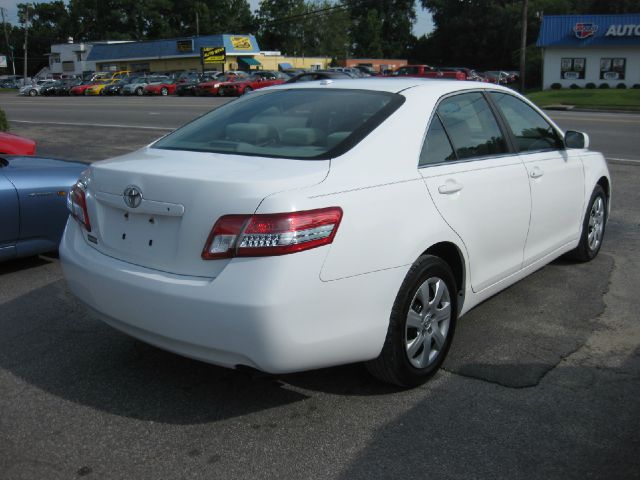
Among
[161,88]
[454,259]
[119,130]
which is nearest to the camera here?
[454,259]

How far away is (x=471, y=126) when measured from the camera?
4.23 m

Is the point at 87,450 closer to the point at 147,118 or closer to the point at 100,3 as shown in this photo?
the point at 147,118

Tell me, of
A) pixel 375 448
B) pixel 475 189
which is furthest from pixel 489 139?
pixel 375 448

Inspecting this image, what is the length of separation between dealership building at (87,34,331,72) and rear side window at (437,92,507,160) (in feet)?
204

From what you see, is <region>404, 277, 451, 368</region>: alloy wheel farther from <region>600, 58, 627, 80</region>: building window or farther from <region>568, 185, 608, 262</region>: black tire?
<region>600, 58, 627, 80</region>: building window

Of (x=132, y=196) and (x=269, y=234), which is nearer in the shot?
(x=269, y=234)

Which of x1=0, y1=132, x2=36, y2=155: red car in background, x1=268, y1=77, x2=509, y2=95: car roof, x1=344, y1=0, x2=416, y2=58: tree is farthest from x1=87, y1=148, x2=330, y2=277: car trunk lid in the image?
x1=344, y1=0, x2=416, y2=58: tree

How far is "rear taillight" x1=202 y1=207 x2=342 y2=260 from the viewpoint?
290 centimetres

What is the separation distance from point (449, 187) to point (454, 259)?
43 cm

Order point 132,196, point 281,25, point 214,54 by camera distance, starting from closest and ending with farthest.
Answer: point 132,196 → point 214,54 → point 281,25

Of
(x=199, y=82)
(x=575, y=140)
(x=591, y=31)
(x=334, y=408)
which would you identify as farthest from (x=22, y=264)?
(x=591, y=31)

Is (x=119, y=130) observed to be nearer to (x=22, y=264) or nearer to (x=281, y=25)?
(x=22, y=264)

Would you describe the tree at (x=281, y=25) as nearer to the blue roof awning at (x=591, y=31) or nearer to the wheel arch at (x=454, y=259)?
the blue roof awning at (x=591, y=31)

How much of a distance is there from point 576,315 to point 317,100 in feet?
7.81
